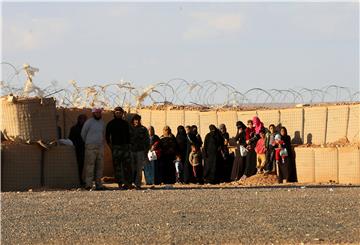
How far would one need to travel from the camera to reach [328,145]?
2405 cm

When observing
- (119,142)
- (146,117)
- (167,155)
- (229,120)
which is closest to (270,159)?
(167,155)

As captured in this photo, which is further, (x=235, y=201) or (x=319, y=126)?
(x=319, y=126)

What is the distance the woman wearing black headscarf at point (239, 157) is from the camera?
80.3ft

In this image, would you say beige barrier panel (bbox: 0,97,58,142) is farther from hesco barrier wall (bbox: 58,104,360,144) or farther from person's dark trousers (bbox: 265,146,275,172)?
hesco barrier wall (bbox: 58,104,360,144)

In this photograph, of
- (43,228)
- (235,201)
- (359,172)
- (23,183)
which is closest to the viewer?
(43,228)

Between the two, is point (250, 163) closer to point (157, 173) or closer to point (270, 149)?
point (270, 149)

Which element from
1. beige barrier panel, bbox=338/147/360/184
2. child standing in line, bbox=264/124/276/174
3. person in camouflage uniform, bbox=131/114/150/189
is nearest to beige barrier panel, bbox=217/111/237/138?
child standing in line, bbox=264/124/276/174

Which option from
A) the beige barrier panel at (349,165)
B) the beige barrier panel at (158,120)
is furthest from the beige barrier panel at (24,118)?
the beige barrier panel at (158,120)

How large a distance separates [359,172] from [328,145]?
1.23m

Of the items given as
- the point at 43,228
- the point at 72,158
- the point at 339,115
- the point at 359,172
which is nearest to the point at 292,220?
the point at 43,228

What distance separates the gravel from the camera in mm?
12383

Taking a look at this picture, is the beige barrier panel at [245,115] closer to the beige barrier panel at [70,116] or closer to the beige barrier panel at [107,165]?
the beige barrier panel at [107,165]

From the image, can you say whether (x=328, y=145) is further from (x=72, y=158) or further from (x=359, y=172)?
(x=72, y=158)

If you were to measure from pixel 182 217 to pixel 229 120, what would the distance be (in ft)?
39.9
